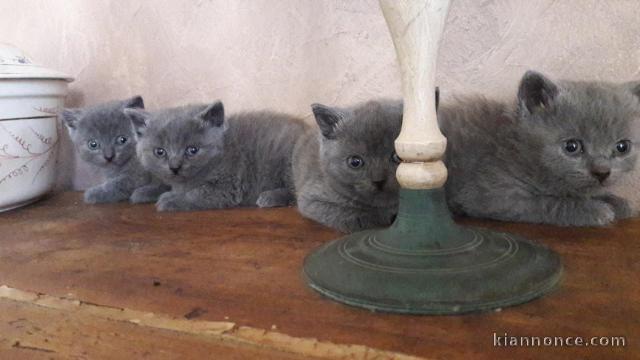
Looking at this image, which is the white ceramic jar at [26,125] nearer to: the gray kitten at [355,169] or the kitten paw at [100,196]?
the kitten paw at [100,196]

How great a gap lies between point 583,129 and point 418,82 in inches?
13.8

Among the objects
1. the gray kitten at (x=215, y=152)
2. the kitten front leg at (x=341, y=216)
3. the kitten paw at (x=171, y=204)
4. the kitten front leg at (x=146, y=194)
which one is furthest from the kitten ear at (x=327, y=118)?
the kitten front leg at (x=146, y=194)

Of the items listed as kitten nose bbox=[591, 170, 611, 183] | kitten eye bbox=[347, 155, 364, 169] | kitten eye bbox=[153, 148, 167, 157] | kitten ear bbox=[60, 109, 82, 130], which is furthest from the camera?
kitten ear bbox=[60, 109, 82, 130]

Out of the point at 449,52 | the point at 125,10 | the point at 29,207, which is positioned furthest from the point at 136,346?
the point at 125,10

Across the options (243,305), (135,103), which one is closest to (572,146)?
(243,305)

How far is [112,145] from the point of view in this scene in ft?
4.33

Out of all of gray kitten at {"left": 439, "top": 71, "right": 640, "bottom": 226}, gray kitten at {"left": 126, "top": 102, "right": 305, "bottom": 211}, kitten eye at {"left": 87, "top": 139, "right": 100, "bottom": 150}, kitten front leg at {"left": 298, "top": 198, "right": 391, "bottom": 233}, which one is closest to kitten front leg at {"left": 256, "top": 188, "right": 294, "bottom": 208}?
gray kitten at {"left": 126, "top": 102, "right": 305, "bottom": 211}

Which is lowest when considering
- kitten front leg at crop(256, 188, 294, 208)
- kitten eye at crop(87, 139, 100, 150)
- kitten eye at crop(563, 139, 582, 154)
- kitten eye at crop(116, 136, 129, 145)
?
kitten front leg at crop(256, 188, 294, 208)

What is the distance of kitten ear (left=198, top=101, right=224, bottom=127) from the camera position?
1.14 meters

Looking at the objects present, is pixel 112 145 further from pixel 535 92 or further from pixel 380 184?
pixel 535 92

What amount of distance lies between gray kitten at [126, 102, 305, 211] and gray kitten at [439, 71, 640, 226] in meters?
0.39

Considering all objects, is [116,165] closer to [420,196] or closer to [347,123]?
[347,123]

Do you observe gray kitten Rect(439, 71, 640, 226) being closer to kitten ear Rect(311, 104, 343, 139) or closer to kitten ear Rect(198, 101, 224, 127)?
kitten ear Rect(311, 104, 343, 139)

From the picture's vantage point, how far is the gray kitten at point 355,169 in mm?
877
